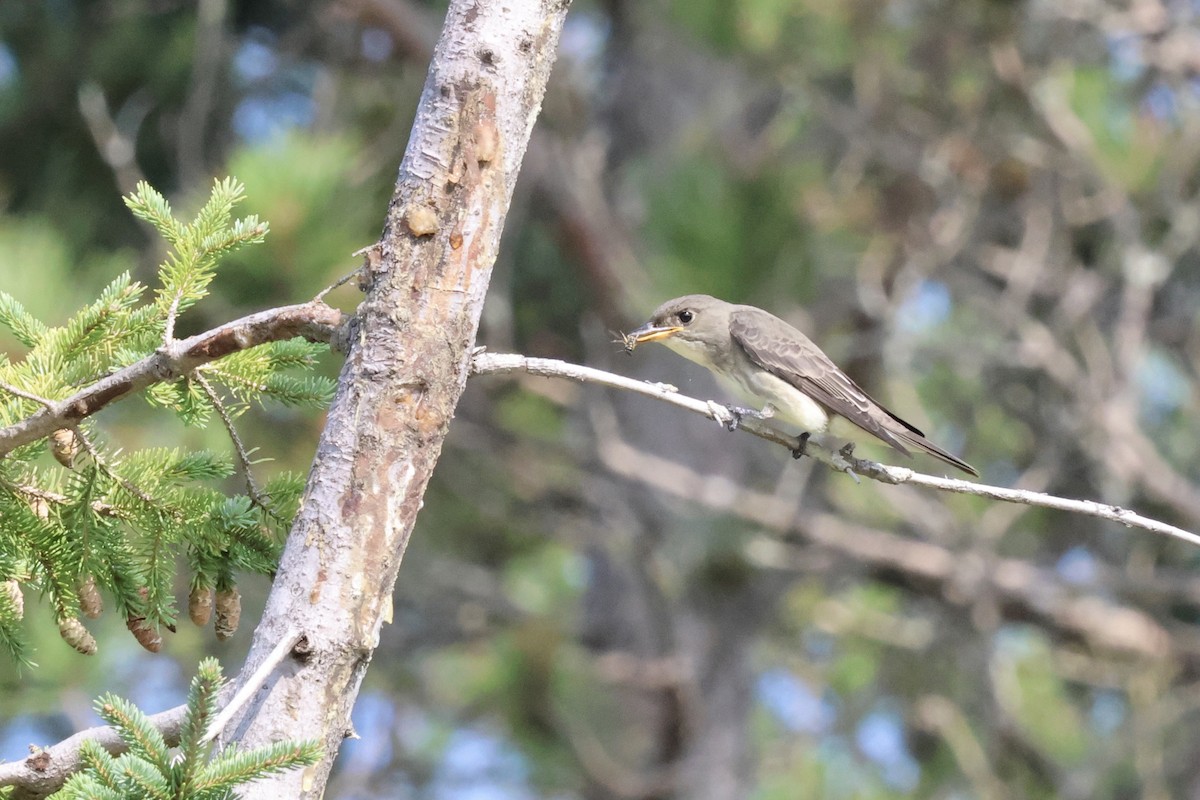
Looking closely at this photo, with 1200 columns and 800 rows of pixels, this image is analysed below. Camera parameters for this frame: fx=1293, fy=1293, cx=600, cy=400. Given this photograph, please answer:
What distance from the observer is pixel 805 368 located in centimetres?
495

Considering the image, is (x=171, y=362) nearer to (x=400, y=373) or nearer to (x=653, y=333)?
(x=400, y=373)

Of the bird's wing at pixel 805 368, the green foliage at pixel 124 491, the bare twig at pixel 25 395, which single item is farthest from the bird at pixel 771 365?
the bare twig at pixel 25 395

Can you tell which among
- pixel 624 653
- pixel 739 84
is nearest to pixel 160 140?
pixel 739 84

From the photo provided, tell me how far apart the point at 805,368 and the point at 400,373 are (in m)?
2.99

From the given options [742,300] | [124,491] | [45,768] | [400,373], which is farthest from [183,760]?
[742,300]

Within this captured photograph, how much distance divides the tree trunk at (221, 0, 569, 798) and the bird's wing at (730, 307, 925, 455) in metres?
2.55

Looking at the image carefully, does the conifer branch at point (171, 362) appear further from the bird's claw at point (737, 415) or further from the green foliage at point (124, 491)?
the bird's claw at point (737, 415)

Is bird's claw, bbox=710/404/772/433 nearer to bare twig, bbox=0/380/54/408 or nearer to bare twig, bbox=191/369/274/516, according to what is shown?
bare twig, bbox=191/369/274/516

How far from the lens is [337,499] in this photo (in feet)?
6.97

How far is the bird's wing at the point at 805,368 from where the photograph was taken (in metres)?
4.68

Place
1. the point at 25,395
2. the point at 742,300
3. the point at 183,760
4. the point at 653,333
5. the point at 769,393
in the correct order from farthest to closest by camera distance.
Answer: the point at 742,300 → the point at 653,333 → the point at 769,393 → the point at 25,395 → the point at 183,760

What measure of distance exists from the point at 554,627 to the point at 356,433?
20.8 feet

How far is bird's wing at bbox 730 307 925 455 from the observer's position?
184 inches

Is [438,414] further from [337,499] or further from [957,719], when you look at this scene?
[957,719]
